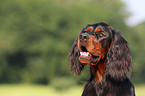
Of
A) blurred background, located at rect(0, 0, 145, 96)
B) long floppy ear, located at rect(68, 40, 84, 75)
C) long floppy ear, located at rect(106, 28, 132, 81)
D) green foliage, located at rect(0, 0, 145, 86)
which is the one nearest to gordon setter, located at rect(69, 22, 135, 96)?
long floppy ear, located at rect(106, 28, 132, 81)

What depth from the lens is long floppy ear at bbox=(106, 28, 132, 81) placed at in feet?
16.0

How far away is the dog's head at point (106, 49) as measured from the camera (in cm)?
483

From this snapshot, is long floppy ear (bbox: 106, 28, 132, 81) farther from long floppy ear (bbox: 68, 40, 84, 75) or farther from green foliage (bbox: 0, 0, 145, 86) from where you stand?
green foliage (bbox: 0, 0, 145, 86)

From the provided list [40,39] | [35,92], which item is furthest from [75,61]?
[40,39]

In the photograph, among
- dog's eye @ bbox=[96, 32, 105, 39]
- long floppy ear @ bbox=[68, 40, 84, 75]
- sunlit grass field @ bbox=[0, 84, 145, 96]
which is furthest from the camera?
sunlit grass field @ bbox=[0, 84, 145, 96]

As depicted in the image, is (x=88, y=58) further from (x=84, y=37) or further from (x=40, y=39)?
(x=40, y=39)

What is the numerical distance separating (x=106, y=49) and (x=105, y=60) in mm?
188

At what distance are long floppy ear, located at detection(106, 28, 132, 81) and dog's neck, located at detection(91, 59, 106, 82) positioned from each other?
0.36 ft

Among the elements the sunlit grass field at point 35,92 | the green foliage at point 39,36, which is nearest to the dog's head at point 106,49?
the sunlit grass field at point 35,92

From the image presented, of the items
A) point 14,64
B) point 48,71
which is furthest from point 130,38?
point 14,64

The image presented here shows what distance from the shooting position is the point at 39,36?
31547mm

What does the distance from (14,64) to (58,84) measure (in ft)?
25.1

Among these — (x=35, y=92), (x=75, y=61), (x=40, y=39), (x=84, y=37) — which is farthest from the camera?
(x=40, y=39)

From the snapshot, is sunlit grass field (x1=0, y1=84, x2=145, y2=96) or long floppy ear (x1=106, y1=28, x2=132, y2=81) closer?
long floppy ear (x1=106, y1=28, x2=132, y2=81)
